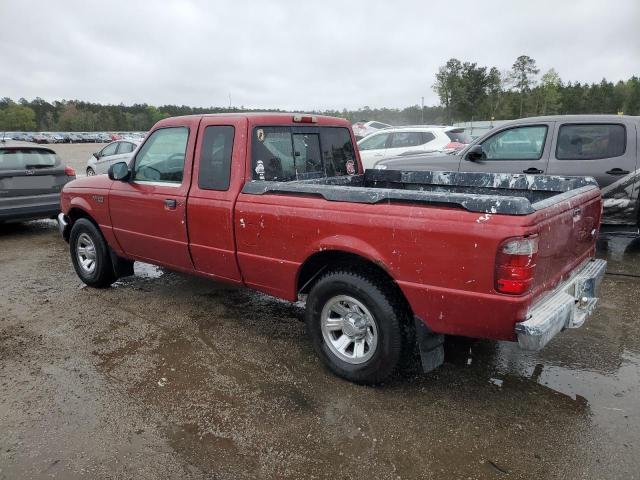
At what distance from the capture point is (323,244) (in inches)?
125

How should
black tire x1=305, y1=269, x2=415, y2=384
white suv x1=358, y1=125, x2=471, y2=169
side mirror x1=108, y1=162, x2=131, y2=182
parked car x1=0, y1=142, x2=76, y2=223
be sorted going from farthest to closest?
white suv x1=358, y1=125, x2=471, y2=169 < parked car x1=0, y1=142, x2=76, y2=223 < side mirror x1=108, y1=162, x2=131, y2=182 < black tire x1=305, y1=269, x2=415, y2=384

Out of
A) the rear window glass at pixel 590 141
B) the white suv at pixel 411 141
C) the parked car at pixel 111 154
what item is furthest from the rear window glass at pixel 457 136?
the parked car at pixel 111 154

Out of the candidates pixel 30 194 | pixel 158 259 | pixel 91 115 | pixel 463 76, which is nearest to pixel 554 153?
pixel 158 259

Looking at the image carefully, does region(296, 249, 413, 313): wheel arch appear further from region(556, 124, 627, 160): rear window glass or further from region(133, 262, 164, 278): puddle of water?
region(556, 124, 627, 160): rear window glass

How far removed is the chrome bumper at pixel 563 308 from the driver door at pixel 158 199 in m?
2.79

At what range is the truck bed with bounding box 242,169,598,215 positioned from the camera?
8.52ft

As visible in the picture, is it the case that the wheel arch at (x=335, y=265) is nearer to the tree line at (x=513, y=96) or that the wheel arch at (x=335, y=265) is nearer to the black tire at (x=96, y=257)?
the black tire at (x=96, y=257)

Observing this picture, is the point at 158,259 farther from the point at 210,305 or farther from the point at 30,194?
the point at 30,194

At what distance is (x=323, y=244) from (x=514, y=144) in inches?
176

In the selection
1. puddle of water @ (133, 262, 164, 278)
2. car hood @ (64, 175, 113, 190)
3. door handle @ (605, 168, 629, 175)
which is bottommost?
puddle of water @ (133, 262, 164, 278)

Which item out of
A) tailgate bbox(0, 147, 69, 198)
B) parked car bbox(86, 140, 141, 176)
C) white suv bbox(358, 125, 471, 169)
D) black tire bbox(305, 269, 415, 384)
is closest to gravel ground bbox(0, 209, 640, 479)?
black tire bbox(305, 269, 415, 384)

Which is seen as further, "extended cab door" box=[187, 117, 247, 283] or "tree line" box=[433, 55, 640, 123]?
"tree line" box=[433, 55, 640, 123]

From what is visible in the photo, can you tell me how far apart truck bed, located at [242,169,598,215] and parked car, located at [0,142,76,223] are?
228 inches

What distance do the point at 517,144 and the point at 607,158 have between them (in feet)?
3.59
